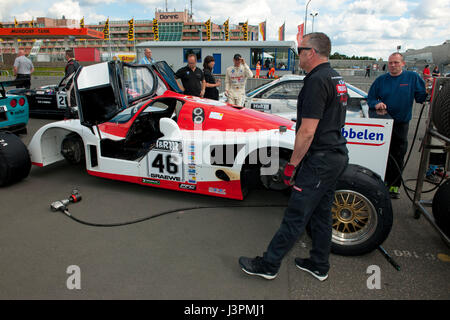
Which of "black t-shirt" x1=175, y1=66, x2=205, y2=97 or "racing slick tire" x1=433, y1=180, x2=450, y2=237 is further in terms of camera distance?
"black t-shirt" x1=175, y1=66, x2=205, y2=97

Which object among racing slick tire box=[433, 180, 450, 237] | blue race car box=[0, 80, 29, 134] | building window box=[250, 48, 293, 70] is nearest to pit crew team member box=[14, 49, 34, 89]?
blue race car box=[0, 80, 29, 134]

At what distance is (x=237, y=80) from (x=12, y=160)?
487 centimetres

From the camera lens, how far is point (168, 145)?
4.16m

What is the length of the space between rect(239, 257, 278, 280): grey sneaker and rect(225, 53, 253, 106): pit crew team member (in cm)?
522

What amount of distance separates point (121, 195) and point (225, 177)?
5.14 ft

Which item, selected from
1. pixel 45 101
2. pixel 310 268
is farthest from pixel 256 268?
pixel 45 101

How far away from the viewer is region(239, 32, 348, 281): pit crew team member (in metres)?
2.31

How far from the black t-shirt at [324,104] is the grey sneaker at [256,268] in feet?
3.45

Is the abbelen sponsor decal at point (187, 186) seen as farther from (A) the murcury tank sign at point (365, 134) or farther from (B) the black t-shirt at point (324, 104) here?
(B) the black t-shirt at point (324, 104)

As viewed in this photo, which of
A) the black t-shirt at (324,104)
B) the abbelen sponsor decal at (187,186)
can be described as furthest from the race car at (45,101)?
the black t-shirt at (324,104)

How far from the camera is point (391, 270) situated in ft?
9.53

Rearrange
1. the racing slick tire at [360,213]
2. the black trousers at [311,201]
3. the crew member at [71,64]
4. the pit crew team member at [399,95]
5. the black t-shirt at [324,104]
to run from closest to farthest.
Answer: the black t-shirt at [324,104] < the black trousers at [311,201] < the racing slick tire at [360,213] < the pit crew team member at [399,95] < the crew member at [71,64]

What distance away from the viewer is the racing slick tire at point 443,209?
3080 millimetres

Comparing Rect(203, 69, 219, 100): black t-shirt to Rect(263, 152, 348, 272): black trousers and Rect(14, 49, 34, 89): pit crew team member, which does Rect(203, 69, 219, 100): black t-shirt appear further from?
Rect(14, 49, 34, 89): pit crew team member
